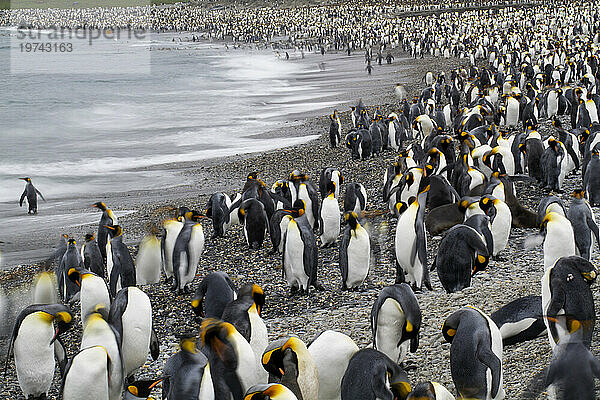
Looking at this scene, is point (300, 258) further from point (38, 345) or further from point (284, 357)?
point (284, 357)

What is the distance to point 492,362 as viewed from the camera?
385 centimetres

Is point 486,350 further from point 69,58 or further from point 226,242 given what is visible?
point 69,58

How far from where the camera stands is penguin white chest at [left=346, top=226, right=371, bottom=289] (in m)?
6.46

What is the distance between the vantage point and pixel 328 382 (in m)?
4.23

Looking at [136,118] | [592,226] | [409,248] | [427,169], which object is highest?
[136,118]

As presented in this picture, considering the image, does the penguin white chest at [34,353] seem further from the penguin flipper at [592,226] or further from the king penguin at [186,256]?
the penguin flipper at [592,226]

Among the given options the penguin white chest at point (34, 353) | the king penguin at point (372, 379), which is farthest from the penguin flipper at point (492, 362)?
the penguin white chest at point (34, 353)

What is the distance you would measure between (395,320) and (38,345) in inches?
99.4

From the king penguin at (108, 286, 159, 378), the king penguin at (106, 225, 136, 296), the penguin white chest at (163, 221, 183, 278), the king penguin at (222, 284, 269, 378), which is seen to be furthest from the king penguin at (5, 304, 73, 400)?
the penguin white chest at (163, 221, 183, 278)

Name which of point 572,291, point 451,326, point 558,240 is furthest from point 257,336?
point 558,240

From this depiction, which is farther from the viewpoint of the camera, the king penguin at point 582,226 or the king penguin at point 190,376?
the king penguin at point 582,226

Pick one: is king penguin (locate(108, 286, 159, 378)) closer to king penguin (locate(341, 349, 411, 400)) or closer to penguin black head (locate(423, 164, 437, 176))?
king penguin (locate(341, 349, 411, 400))

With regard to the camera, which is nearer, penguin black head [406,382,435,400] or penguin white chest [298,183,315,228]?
penguin black head [406,382,435,400]

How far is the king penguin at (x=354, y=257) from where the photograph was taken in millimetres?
6449
